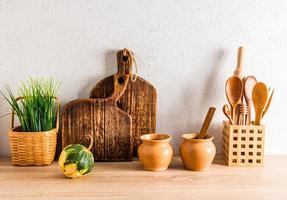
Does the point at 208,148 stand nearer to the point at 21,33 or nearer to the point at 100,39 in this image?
Answer: the point at 100,39

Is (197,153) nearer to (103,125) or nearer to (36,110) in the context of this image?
(103,125)

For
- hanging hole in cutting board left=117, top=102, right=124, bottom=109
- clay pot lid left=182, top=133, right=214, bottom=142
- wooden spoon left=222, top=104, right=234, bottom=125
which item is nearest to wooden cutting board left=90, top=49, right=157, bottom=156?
hanging hole in cutting board left=117, top=102, right=124, bottom=109

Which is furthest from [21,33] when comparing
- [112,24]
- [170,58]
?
[170,58]

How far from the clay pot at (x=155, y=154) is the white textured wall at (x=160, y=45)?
0.17 metres

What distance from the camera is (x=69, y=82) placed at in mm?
1188

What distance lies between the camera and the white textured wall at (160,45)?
3.81 feet

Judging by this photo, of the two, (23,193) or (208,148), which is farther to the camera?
(208,148)

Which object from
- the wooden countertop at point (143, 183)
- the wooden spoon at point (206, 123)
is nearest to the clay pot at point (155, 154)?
the wooden countertop at point (143, 183)

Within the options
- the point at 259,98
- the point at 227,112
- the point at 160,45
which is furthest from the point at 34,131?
the point at 259,98

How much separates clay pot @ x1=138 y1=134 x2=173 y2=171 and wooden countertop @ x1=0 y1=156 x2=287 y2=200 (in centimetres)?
2

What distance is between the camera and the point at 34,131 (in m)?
A: 1.11

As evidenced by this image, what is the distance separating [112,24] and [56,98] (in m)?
0.31

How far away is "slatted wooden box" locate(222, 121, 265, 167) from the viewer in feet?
3.63

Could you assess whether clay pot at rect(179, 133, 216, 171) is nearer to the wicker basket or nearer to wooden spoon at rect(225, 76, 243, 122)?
wooden spoon at rect(225, 76, 243, 122)
